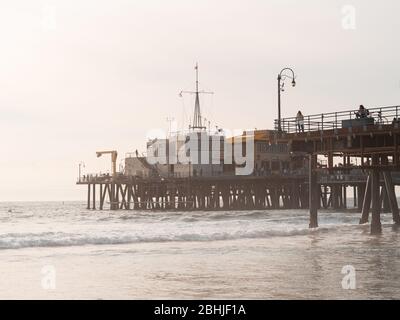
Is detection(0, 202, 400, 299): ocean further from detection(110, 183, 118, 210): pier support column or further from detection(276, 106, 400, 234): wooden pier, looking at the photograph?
detection(110, 183, 118, 210): pier support column

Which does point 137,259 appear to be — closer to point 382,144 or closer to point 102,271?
point 102,271

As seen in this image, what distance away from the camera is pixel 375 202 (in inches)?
1221

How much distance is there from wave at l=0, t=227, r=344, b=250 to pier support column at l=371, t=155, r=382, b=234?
3301 mm

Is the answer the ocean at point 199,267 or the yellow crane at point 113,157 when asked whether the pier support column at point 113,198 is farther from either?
the ocean at point 199,267

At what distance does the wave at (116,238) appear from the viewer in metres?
28.0

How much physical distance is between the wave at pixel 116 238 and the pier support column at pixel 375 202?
10.8ft

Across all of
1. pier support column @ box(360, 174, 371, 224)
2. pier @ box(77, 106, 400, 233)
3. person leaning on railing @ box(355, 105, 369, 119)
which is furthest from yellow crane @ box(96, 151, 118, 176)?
person leaning on railing @ box(355, 105, 369, 119)

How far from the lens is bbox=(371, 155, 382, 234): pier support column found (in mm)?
30481

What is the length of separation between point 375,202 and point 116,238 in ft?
40.8


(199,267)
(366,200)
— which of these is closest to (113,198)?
(366,200)

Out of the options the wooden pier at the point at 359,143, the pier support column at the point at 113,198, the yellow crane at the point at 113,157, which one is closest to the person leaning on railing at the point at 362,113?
the wooden pier at the point at 359,143

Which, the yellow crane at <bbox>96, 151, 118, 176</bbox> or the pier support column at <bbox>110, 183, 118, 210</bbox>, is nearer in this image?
the pier support column at <bbox>110, 183, 118, 210</bbox>
